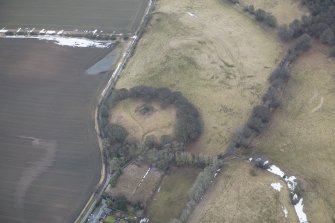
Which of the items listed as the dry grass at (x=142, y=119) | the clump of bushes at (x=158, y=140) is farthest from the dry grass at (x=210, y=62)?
the dry grass at (x=142, y=119)

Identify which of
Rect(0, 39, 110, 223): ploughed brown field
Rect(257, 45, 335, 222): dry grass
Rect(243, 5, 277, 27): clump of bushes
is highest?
Rect(243, 5, 277, 27): clump of bushes

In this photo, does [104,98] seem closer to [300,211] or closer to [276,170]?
[276,170]

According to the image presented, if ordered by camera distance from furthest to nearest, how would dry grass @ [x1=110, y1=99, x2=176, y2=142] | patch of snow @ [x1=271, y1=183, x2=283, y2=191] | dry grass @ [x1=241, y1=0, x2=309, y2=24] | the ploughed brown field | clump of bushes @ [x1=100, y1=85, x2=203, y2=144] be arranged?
dry grass @ [x1=241, y1=0, x2=309, y2=24]
dry grass @ [x1=110, y1=99, x2=176, y2=142]
clump of bushes @ [x1=100, y1=85, x2=203, y2=144]
the ploughed brown field
patch of snow @ [x1=271, y1=183, x2=283, y2=191]

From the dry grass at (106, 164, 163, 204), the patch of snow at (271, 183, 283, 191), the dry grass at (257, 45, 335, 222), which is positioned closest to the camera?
the dry grass at (257, 45, 335, 222)

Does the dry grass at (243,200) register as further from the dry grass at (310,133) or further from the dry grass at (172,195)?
the dry grass at (310,133)

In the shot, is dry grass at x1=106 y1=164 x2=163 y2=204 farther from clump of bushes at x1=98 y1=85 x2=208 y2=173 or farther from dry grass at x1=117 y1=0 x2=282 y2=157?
dry grass at x1=117 y1=0 x2=282 y2=157

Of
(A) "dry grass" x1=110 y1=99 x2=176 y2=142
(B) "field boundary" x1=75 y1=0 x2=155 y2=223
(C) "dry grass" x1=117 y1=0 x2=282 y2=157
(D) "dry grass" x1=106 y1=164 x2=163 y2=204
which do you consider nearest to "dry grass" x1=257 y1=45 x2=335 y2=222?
(C) "dry grass" x1=117 y1=0 x2=282 y2=157

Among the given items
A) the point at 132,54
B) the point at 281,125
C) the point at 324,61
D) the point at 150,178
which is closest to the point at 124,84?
the point at 132,54
